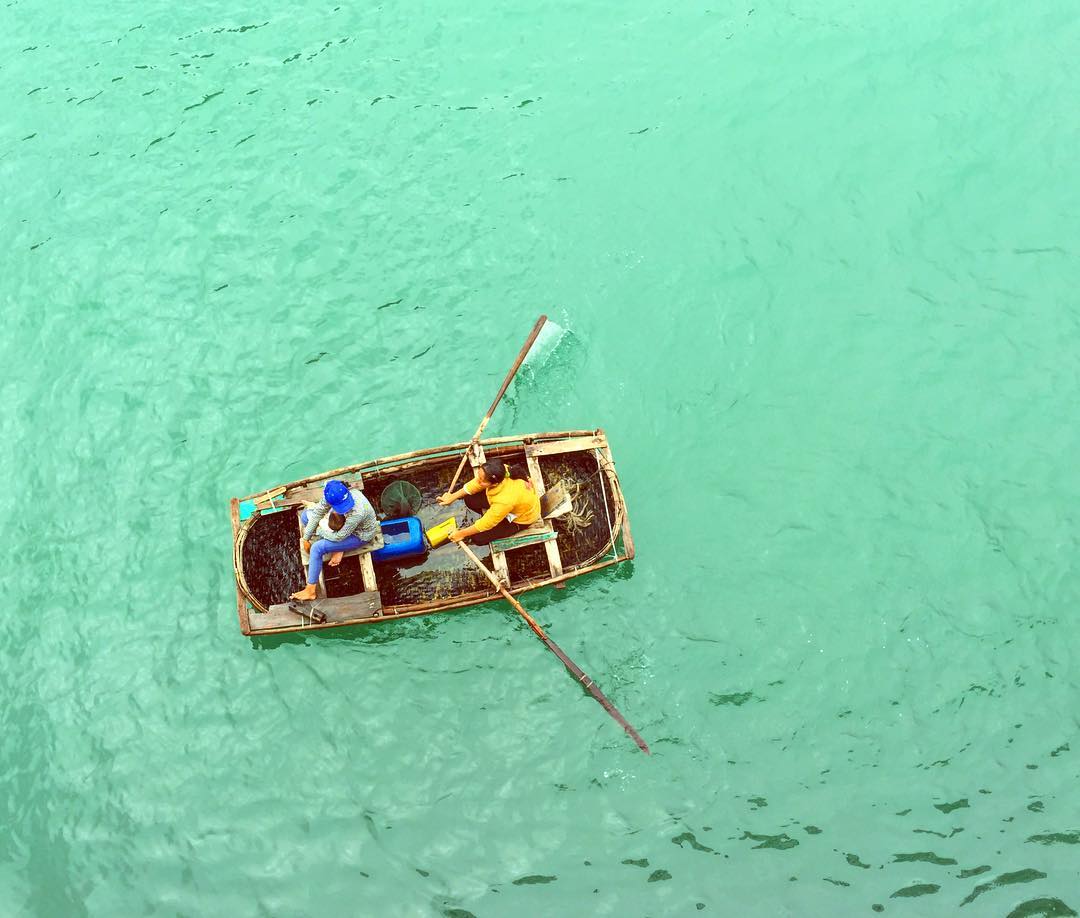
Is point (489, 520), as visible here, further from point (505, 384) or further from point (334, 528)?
point (505, 384)

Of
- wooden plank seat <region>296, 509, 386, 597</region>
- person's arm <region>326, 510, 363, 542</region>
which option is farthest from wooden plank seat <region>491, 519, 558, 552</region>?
person's arm <region>326, 510, 363, 542</region>

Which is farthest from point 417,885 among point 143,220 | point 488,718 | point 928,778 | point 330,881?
point 143,220

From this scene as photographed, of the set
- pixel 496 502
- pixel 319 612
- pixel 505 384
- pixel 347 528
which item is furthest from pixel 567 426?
pixel 319 612

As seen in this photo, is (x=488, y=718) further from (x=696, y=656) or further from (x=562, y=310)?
(x=562, y=310)

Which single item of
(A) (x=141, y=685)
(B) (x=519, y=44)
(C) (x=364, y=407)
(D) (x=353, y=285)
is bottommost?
(A) (x=141, y=685)

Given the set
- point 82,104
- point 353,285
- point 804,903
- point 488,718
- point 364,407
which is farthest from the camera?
point 82,104
